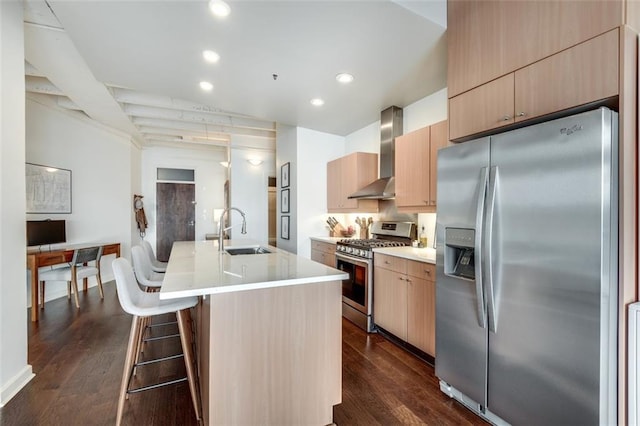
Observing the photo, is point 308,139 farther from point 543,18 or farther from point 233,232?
point 543,18

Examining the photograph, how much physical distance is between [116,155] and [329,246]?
4.46 m

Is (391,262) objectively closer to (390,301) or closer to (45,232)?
(390,301)

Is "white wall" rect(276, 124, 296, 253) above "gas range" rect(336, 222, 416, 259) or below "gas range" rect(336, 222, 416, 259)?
above

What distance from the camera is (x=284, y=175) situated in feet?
16.7

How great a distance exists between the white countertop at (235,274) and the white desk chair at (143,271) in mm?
428

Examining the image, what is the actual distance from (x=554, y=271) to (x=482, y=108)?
1098 mm

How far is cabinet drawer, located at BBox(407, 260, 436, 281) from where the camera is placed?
2404 millimetres

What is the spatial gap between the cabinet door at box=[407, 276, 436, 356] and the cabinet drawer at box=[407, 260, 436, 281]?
0.11 feet

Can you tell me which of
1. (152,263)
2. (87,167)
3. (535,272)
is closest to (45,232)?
(87,167)

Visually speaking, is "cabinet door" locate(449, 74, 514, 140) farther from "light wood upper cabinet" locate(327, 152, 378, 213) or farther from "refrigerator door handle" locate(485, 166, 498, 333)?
"light wood upper cabinet" locate(327, 152, 378, 213)

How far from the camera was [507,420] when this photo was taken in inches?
64.5

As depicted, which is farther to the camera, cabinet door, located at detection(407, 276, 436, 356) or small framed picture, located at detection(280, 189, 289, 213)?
small framed picture, located at detection(280, 189, 289, 213)

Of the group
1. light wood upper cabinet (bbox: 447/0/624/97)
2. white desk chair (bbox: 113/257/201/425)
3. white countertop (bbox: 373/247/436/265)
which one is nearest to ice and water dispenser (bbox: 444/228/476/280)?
white countertop (bbox: 373/247/436/265)

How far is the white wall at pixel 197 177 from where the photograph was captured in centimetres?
699
